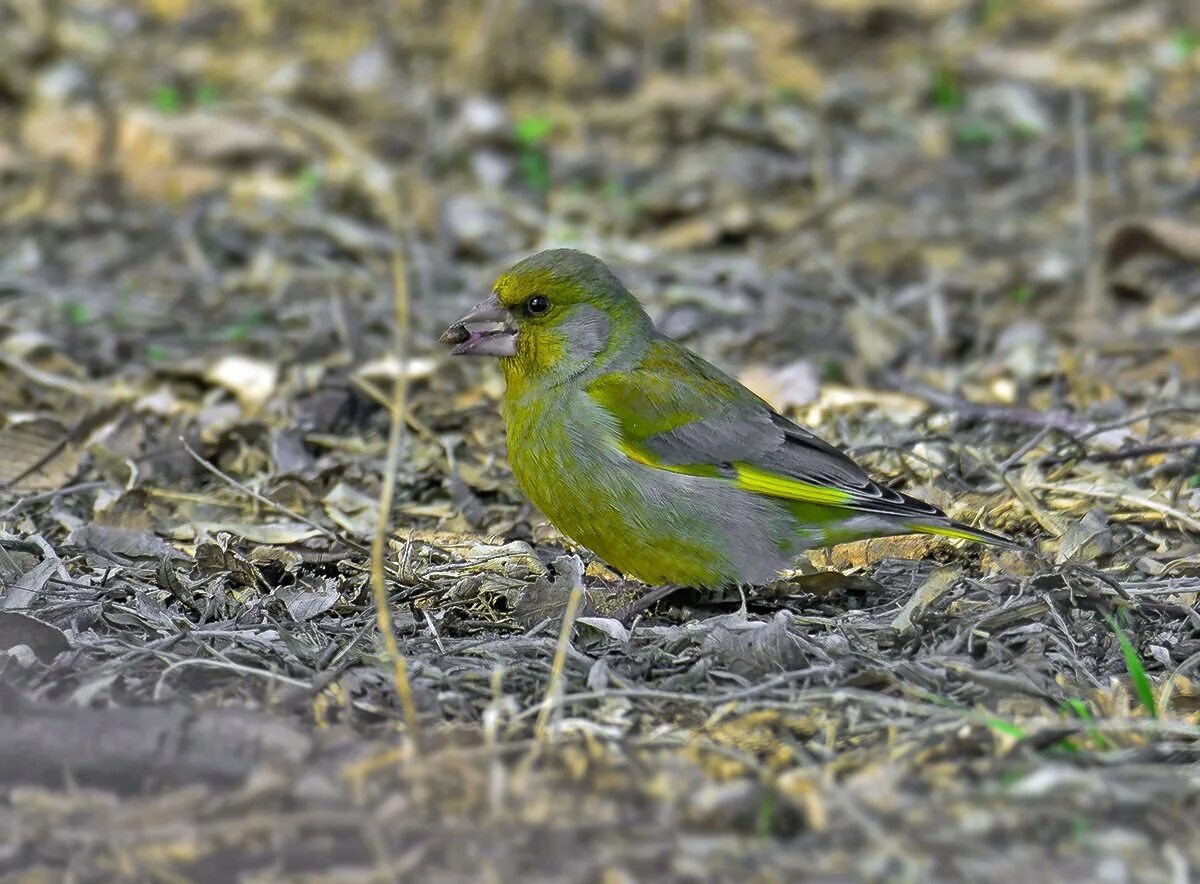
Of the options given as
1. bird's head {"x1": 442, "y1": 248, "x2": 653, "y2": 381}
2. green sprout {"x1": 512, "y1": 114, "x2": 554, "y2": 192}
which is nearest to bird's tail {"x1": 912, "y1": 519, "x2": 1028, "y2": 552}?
bird's head {"x1": 442, "y1": 248, "x2": 653, "y2": 381}

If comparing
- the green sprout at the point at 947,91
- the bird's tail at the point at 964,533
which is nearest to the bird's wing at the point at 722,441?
the bird's tail at the point at 964,533

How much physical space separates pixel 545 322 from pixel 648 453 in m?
0.63

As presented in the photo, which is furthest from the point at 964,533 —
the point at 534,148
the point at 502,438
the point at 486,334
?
the point at 534,148

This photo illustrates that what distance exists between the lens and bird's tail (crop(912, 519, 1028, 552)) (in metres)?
4.98

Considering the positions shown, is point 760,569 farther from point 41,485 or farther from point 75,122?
point 75,122

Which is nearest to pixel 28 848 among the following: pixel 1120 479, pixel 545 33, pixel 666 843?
pixel 666 843

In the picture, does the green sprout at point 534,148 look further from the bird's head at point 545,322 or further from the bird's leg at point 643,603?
the bird's leg at point 643,603

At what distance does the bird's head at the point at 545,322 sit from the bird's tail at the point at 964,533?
4.16 ft

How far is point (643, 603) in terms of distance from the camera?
5258 mm

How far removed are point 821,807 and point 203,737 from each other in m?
1.42

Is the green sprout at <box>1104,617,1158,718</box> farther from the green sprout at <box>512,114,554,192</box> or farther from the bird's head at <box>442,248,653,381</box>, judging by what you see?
the green sprout at <box>512,114,554,192</box>

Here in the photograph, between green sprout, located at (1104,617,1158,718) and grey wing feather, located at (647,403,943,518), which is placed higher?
grey wing feather, located at (647,403,943,518)

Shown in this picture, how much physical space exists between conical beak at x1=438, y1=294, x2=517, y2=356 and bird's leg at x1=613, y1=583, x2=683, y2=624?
964 millimetres

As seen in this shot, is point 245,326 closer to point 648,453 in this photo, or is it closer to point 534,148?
point 534,148
